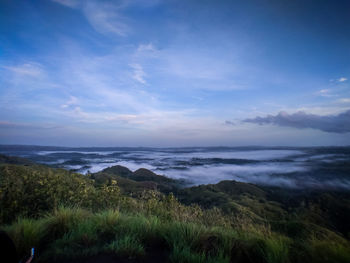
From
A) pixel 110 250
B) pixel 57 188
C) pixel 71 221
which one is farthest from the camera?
pixel 57 188

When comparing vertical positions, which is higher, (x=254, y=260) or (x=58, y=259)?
(x=58, y=259)

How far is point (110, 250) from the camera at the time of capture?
10.7 ft

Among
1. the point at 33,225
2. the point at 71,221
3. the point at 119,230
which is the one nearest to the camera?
the point at 33,225

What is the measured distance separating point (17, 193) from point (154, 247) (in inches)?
184

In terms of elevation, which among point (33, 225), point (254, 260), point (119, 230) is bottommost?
point (254, 260)

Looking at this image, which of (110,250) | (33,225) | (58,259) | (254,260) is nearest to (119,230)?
(110,250)

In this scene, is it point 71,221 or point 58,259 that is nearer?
point 58,259

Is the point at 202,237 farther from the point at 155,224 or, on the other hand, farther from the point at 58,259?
the point at 58,259

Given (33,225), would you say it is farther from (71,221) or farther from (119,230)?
(119,230)

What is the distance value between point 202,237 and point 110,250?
6.09 feet

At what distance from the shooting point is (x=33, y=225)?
3652mm

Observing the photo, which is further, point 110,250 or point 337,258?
point 110,250

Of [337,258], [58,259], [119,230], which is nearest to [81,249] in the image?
[58,259]

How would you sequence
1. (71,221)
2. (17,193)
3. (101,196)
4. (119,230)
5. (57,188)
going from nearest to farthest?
(119,230) < (71,221) < (17,193) < (57,188) < (101,196)
